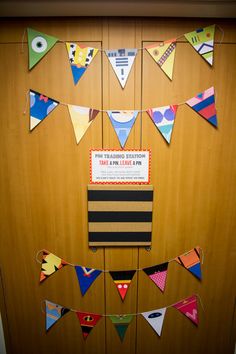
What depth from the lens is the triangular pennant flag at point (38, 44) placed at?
3.22 feet

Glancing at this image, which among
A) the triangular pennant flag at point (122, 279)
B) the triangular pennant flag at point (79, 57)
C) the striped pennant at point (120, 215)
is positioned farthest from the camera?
the triangular pennant flag at point (122, 279)

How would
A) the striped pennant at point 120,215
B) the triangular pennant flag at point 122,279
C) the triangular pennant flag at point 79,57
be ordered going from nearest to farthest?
the triangular pennant flag at point 79,57 → the striped pennant at point 120,215 → the triangular pennant flag at point 122,279

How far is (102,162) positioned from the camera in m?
1.08

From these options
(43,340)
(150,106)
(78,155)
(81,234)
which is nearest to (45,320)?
(43,340)

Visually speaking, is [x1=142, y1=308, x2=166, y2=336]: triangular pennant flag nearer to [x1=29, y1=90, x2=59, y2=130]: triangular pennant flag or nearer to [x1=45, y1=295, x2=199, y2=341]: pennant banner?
[x1=45, y1=295, x2=199, y2=341]: pennant banner

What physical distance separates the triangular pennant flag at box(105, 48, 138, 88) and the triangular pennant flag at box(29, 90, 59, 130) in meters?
0.37

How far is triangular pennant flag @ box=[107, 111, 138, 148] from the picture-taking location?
1.03m

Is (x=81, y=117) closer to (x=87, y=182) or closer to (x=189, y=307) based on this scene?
(x=87, y=182)

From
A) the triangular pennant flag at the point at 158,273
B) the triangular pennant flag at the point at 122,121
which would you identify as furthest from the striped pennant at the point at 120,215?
the triangular pennant flag at the point at 122,121

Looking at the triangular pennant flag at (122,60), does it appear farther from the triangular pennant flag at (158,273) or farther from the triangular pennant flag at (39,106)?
the triangular pennant flag at (158,273)

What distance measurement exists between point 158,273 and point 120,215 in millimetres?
462

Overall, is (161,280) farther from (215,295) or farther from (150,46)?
(150,46)

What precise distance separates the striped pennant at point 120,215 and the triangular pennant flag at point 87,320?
51cm

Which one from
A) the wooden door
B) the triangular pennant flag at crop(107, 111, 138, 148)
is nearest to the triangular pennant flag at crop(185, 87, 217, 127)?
the wooden door
